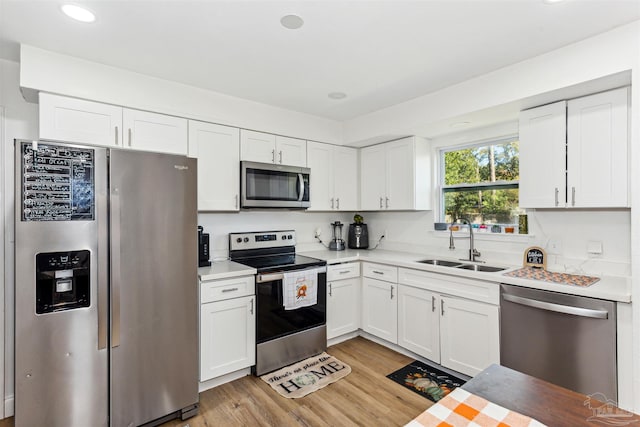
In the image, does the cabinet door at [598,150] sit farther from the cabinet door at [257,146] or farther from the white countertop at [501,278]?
the cabinet door at [257,146]

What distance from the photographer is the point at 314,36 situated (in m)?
1.96

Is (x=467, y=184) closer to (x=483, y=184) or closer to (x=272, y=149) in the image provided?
(x=483, y=184)

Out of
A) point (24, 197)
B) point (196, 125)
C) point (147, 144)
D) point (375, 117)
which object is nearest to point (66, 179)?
point (24, 197)

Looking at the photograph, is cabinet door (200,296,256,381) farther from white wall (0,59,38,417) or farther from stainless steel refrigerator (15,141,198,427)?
white wall (0,59,38,417)

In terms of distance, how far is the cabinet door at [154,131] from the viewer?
243cm

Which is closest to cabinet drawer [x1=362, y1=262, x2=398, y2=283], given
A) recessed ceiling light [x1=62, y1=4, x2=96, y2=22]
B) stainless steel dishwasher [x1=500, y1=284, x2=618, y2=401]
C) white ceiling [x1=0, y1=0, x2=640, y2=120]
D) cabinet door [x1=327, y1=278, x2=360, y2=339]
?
cabinet door [x1=327, y1=278, x2=360, y2=339]

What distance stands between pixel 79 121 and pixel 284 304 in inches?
80.5

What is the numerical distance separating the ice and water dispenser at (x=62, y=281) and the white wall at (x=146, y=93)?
114cm

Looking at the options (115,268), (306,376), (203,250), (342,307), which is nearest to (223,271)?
(203,250)

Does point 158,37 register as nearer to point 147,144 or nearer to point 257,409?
point 147,144

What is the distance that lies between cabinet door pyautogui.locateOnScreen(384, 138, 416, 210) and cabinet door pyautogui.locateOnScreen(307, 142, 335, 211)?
25.3 inches

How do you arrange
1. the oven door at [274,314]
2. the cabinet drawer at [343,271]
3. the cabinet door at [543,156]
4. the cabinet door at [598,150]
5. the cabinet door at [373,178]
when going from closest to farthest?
the cabinet door at [598,150]
the cabinet door at [543,156]
the oven door at [274,314]
the cabinet drawer at [343,271]
the cabinet door at [373,178]

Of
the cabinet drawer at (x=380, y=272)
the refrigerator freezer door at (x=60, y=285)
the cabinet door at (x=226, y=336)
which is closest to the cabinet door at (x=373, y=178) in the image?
the cabinet drawer at (x=380, y=272)

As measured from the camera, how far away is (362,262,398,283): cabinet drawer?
10.3 feet
